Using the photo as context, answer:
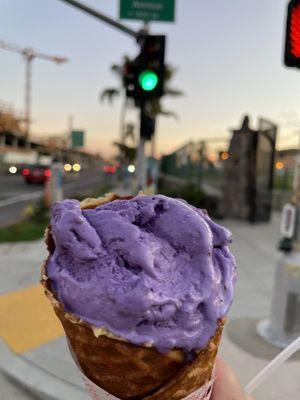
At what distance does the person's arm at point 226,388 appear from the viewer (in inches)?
74.6

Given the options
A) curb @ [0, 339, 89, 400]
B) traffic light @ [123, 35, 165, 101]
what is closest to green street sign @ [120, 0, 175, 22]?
traffic light @ [123, 35, 165, 101]

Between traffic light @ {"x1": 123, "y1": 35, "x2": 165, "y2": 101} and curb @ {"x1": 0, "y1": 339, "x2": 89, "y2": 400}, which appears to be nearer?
curb @ {"x1": 0, "y1": 339, "x2": 89, "y2": 400}

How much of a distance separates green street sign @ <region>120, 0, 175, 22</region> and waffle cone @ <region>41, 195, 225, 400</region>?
6.66 m

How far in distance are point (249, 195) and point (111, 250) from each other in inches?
451

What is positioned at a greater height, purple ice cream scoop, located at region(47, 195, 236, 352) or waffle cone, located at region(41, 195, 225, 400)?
purple ice cream scoop, located at region(47, 195, 236, 352)

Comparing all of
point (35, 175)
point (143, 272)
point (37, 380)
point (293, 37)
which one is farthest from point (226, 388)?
point (35, 175)

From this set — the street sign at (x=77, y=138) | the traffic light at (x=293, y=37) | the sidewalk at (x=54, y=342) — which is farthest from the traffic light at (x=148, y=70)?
the street sign at (x=77, y=138)

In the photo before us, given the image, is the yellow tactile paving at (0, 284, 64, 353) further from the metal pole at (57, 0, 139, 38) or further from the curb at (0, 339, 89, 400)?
the metal pole at (57, 0, 139, 38)

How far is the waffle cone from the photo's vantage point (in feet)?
4.97

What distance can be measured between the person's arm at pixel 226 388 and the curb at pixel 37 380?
5.93ft

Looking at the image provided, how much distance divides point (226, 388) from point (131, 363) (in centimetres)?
62

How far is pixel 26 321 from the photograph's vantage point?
4.74 metres

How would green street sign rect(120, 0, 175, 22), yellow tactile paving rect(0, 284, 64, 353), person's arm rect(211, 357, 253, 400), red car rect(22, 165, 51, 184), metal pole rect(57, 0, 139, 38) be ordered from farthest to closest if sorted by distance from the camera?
red car rect(22, 165, 51, 184), green street sign rect(120, 0, 175, 22), metal pole rect(57, 0, 139, 38), yellow tactile paving rect(0, 284, 64, 353), person's arm rect(211, 357, 253, 400)

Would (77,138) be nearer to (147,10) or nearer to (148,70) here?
(148,70)
